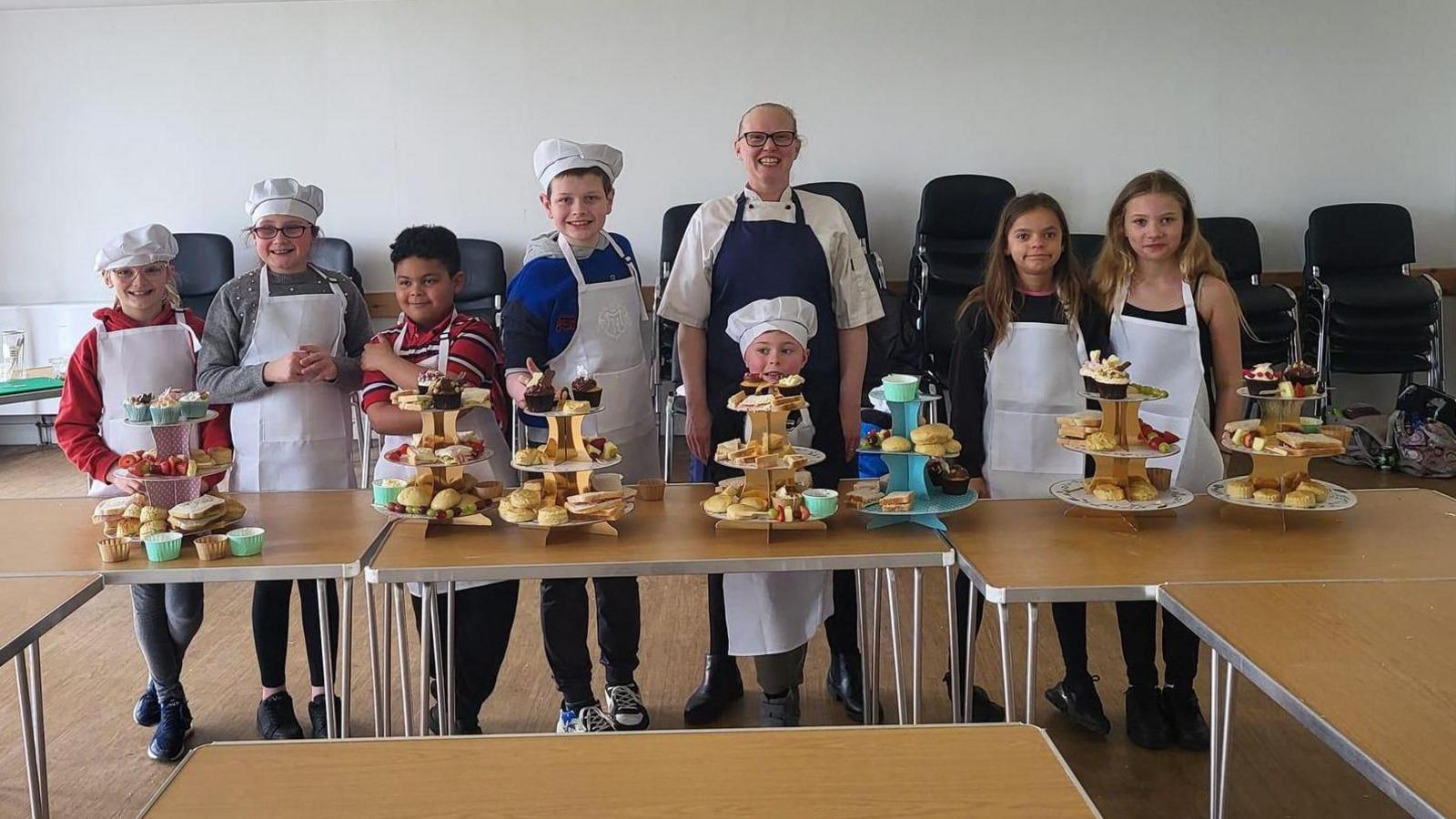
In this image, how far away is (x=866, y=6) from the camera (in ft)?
18.2

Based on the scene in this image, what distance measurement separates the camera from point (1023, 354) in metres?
2.38

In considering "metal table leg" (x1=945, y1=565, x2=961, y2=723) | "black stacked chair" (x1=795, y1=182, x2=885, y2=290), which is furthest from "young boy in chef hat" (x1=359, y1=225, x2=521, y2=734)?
"black stacked chair" (x1=795, y1=182, x2=885, y2=290)

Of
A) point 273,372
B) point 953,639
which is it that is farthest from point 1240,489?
point 273,372

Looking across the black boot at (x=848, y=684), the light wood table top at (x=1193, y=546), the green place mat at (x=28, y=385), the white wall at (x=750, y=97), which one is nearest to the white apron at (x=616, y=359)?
the black boot at (x=848, y=684)

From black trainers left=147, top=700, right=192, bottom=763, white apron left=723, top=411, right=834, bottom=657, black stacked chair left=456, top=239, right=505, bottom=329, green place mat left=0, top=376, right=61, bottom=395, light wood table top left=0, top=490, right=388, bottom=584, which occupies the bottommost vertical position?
black trainers left=147, top=700, right=192, bottom=763

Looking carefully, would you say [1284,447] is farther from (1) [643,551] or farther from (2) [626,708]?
(2) [626,708]

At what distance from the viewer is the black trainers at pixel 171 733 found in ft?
8.18

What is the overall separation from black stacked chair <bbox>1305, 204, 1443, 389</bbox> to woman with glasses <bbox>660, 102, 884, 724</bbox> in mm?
3802

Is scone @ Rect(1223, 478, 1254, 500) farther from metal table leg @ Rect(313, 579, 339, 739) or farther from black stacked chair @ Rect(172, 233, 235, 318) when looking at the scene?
black stacked chair @ Rect(172, 233, 235, 318)

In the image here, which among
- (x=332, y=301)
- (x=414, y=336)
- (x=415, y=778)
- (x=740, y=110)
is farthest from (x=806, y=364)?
(x=740, y=110)

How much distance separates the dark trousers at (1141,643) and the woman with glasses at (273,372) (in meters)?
1.63

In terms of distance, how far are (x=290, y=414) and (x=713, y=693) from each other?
1.17 metres

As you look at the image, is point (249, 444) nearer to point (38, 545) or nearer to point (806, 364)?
point (38, 545)

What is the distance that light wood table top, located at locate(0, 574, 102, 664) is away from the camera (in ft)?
5.06
